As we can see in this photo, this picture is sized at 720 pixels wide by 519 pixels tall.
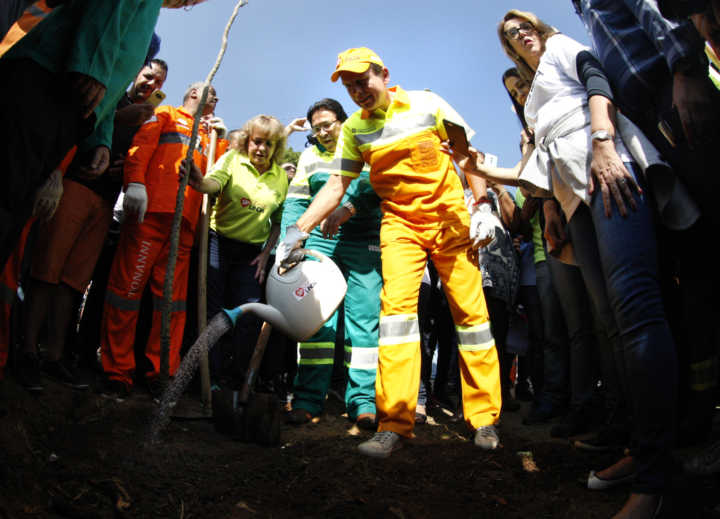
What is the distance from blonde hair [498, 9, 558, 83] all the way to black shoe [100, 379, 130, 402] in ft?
9.04

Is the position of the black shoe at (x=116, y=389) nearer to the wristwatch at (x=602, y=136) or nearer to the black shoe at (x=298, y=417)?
the black shoe at (x=298, y=417)

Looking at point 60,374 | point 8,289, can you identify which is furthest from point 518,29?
point 60,374

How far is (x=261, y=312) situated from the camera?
252cm

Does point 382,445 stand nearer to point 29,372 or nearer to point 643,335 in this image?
point 643,335

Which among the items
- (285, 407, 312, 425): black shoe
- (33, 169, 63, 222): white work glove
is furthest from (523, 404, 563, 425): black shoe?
(33, 169, 63, 222): white work glove

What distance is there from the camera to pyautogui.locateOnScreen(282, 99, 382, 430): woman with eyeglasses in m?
3.07

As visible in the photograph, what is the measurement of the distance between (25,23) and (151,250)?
1881mm

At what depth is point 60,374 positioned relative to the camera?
271 centimetres

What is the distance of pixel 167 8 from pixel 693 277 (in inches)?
97.1

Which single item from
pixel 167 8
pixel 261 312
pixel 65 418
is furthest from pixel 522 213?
pixel 65 418

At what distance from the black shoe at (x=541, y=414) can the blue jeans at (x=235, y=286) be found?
6.36 ft

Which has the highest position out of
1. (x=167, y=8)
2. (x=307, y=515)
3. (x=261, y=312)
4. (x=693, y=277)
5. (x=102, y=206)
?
(x=167, y=8)

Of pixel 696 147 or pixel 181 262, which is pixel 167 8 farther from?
pixel 696 147

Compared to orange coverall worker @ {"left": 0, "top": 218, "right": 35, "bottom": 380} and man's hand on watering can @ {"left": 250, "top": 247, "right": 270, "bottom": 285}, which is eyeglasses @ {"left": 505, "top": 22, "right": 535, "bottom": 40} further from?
orange coverall worker @ {"left": 0, "top": 218, "right": 35, "bottom": 380}
